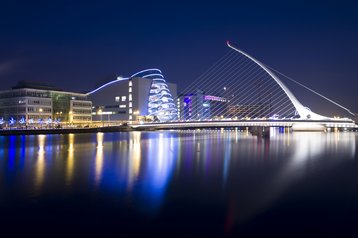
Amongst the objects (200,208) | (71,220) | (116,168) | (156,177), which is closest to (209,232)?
(200,208)

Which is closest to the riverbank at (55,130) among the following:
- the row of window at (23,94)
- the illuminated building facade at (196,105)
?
the row of window at (23,94)

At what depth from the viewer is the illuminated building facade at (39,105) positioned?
57438 mm

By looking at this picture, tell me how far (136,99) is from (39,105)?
23.8 metres

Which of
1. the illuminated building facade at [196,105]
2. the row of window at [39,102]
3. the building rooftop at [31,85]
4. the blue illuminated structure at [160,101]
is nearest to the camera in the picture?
the row of window at [39,102]

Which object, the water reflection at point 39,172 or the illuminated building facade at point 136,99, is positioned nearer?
the water reflection at point 39,172

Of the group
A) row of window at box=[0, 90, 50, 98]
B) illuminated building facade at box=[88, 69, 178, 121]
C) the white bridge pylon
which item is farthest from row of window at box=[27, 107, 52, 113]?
the white bridge pylon

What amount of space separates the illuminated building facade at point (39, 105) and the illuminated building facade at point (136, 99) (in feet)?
36.3

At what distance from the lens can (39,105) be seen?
5969 cm

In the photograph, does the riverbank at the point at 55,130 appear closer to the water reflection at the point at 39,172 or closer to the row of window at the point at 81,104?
the row of window at the point at 81,104

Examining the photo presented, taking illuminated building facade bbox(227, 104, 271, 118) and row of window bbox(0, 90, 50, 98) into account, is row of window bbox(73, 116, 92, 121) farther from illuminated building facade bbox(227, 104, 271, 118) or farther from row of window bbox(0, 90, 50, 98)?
illuminated building facade bbox(227, 104, 271, 118)

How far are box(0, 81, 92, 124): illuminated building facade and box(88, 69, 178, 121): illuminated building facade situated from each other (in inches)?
435

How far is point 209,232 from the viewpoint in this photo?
22.8 ft

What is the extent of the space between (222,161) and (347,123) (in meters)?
32.4

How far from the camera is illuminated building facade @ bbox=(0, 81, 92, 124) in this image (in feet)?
188
